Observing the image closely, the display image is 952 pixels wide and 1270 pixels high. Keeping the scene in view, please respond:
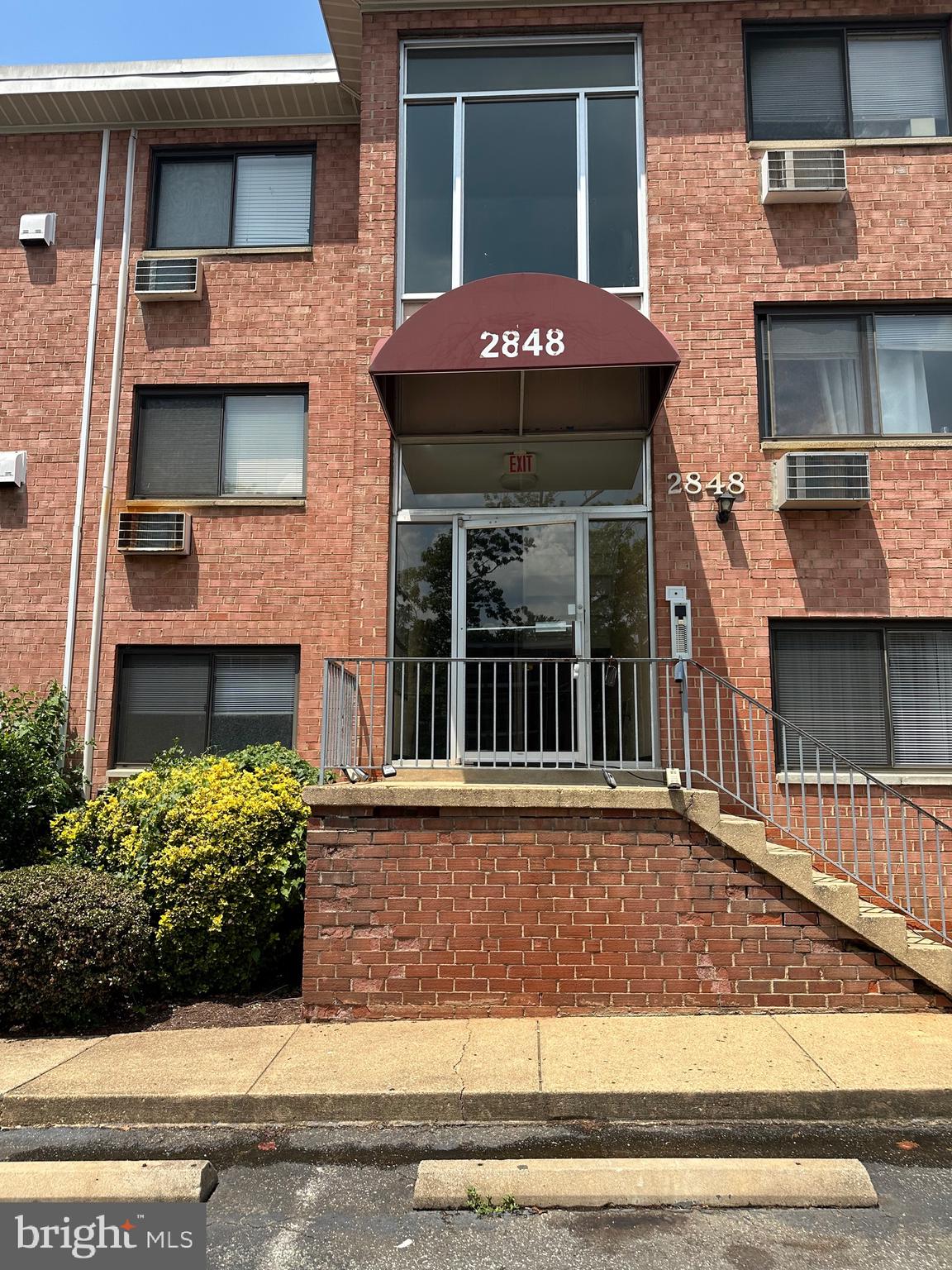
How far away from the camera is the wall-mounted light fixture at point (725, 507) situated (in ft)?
28.3

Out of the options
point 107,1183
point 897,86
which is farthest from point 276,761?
point 897,86

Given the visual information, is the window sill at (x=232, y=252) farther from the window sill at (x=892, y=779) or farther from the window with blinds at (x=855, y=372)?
the window sill at (x=892, y=779)

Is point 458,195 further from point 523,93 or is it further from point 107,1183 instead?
point 107,1183

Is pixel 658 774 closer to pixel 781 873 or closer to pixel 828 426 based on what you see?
pixel 781 873

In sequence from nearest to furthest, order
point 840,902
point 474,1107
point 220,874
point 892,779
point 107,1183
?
point 107,1183 → point 474,1107 → point 840,902 → point 220,874 → point 892,779

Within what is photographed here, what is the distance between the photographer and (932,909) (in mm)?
7922

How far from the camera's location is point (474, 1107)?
512 centimetres

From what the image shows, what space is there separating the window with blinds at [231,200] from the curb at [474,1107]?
8.74 metres

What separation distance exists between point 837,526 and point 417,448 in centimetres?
399

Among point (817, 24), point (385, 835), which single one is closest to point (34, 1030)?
point (385, 835)

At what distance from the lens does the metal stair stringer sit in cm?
Result: 647

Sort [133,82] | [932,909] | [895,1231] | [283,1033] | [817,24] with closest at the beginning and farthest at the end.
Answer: [895,1231], [283,1033], [932,909], [817,24], [133,82]

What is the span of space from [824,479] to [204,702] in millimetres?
6486

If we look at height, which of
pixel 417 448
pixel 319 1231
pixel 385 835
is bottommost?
pixel 319 1231
